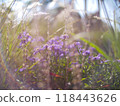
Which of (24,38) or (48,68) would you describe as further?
(24,38)

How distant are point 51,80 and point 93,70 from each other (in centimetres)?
36

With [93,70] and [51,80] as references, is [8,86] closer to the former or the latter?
[51,80]

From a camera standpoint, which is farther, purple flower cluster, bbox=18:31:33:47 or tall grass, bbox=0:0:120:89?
purple flower cluster, bbox=18:31:33:47

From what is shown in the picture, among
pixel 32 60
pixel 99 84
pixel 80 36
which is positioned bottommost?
pixel 99 84

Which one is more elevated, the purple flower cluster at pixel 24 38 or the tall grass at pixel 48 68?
the purple flower cluster at pixel 24 38

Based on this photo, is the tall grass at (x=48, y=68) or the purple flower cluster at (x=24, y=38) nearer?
the tall grass at (x=48, y=68)

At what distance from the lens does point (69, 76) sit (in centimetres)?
141

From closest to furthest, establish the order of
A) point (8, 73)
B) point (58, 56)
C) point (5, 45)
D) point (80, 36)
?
point (80, 36) < point (8, 73) < point (5, 45) < point (58, 56)

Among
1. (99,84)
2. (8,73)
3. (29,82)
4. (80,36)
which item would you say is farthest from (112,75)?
(8,73)

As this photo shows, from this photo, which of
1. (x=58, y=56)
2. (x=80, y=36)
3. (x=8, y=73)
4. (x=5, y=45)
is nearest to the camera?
(x=80, y=36)

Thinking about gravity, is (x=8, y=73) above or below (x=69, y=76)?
above

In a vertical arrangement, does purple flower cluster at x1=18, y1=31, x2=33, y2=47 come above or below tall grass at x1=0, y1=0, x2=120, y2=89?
above

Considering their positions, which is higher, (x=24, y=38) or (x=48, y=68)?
(x=24, y=38)

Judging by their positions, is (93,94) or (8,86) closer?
(93,94)
